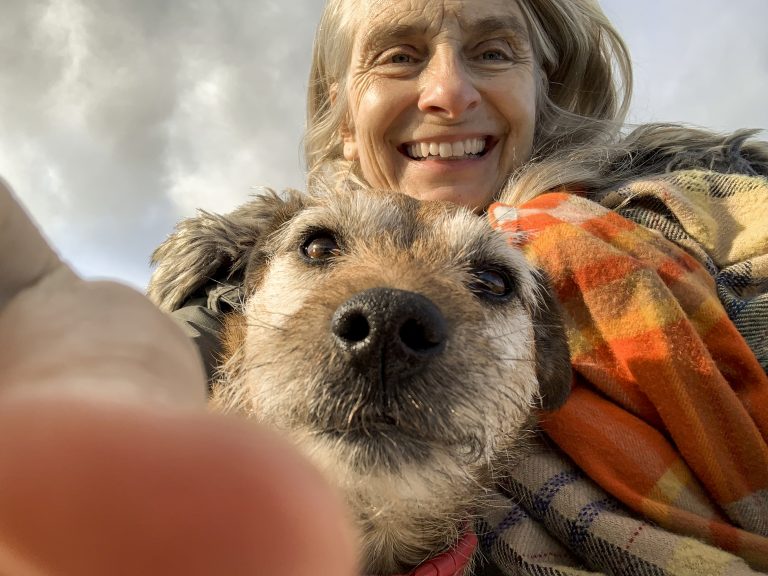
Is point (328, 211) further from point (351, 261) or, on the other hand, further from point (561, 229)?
point (561, 229)

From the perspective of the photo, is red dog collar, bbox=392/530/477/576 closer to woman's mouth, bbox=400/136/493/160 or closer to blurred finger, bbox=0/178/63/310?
blurred finger, bbox=0/178/63/310

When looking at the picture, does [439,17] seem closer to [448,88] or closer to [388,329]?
[448,88]

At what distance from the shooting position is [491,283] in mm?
2668

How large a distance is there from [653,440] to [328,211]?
1794 millimetres

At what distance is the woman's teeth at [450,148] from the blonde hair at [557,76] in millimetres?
421

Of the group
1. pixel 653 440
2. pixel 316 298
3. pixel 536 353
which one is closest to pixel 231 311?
pixel 316 298

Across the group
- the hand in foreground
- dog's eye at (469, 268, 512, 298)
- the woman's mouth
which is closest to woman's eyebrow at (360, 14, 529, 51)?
the woman's mouth

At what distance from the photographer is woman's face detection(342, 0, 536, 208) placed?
3.76m

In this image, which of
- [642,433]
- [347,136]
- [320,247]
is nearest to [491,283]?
[320,247]

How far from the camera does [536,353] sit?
2.75 meters

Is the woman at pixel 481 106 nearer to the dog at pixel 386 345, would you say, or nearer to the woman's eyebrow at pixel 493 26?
the woman's eyebrow at pixel 493 26

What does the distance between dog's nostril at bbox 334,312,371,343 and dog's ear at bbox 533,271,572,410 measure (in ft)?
4.23

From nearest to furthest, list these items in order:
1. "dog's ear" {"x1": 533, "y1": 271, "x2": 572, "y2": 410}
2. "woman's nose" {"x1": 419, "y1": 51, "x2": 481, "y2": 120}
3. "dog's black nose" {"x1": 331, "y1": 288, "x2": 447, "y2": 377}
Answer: "dog's black nose" {"x1": 331, "y1": 288, "x2": 447, "y2": 377}, "dog's ear" {"x1": 533, "y1": 271, "x2": 572, "y2": 410}, "woman's nose" {"x1": 419, "y1": 51, "x2": 481, "y2": 120}

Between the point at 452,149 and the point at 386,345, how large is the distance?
2636mm
